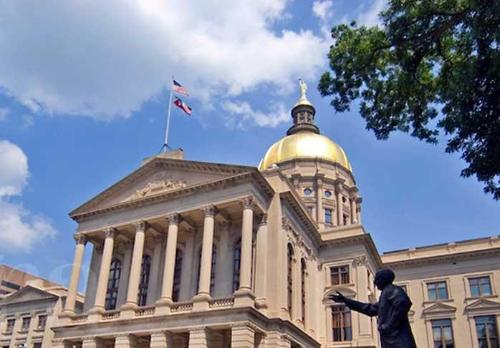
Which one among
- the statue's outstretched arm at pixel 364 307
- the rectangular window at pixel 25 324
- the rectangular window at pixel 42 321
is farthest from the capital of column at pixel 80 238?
the statue's outstretched arm at pixel 364 307

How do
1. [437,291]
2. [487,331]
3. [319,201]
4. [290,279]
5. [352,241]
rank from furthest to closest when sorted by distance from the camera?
1. [319,201]
2. [437,291]
3. [487,331]
4. [352,241]
5. [290,279]

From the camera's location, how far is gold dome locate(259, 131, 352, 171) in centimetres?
6444

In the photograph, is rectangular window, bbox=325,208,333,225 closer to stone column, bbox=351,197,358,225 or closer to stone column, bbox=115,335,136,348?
stone column, bbox=351,197,358,225

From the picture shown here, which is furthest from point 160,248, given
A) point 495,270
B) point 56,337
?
point 495,270

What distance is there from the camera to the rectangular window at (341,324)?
4101 centimetres

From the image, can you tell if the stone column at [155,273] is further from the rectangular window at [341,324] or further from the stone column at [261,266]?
the rectangular window at [341,324]

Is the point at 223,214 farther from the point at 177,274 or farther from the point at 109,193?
the point at 109,193

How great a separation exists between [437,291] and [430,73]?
124ft

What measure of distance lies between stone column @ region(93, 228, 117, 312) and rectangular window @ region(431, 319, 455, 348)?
3035 cm

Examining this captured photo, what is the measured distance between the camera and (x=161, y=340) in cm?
3275

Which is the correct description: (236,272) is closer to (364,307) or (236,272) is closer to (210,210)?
(210,210)

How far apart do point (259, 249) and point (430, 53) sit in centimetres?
2066

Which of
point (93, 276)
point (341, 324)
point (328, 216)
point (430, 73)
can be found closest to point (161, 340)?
Answer: point (93, 276)

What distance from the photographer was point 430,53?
637 inches
